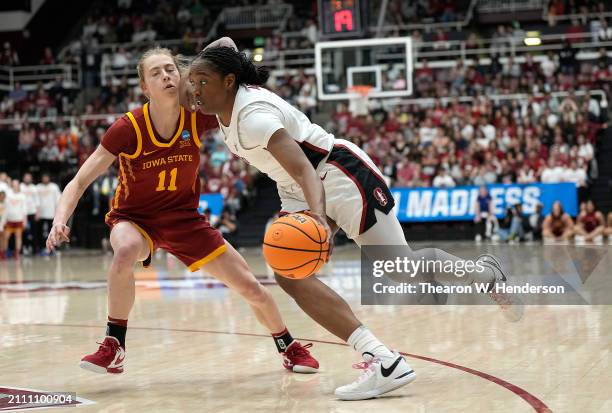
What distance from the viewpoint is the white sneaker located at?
4848 mm

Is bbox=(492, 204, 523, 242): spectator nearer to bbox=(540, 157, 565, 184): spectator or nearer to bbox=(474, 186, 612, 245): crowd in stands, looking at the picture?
bbox=(474, 186, 612, 245): crowd in stands

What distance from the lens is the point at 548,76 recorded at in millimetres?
23438

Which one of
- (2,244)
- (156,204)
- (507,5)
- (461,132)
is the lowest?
(2,244)

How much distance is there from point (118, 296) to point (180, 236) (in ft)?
1.76

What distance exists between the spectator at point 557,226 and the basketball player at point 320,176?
14.3 meters

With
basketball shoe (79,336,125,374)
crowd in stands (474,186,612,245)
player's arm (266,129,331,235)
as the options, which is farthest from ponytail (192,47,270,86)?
crowd in stands (474,186,612,245)

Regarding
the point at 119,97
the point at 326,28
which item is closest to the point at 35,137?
the point at 119,97

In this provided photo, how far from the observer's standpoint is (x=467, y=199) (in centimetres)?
2039

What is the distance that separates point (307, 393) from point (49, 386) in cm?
153

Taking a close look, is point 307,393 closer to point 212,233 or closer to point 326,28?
point 212,233

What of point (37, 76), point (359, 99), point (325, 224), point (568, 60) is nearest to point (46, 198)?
point (359, 99)

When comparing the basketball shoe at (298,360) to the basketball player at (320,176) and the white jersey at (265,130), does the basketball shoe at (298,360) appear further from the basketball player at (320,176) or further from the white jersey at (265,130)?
the white jersey at (265,130)

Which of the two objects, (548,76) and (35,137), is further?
(35,137)

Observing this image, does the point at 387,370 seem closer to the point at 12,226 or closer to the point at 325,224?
the point at 325,224
